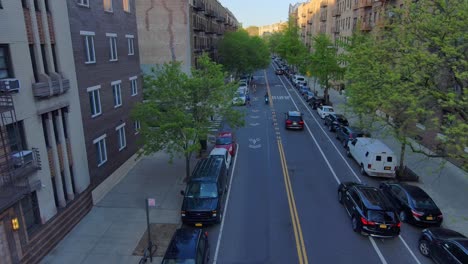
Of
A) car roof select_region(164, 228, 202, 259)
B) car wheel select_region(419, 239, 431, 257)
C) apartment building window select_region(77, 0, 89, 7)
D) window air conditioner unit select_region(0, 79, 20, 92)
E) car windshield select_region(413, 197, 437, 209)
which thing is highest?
apartment building window select_region(77, 0, 89, 7)

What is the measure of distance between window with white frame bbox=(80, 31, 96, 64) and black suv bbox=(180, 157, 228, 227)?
8101mm

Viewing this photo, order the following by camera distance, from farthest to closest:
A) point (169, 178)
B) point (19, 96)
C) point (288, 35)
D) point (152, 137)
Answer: point (288, 35)
point (169, 178)
point (152, 137)
point (19, 96)

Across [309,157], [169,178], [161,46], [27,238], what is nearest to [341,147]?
[309,157]

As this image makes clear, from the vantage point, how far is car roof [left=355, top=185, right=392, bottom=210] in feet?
45.2

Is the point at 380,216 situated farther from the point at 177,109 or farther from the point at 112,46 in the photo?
the point at 112,46

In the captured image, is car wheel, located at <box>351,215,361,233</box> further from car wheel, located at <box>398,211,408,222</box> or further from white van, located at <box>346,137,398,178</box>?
white van, located at <box>346,137,398,178</box>

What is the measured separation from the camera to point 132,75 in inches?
876

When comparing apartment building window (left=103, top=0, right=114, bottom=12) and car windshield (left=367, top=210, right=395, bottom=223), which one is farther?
apartment building window (left=103, top=0, right=114, bottom=12)

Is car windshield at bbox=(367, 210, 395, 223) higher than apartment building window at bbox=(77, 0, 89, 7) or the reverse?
the reverse

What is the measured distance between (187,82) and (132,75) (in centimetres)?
627

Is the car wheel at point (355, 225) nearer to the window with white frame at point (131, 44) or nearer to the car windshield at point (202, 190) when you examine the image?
the car windshield at point (202, 190)

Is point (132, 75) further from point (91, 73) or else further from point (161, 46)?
point (161, 46)

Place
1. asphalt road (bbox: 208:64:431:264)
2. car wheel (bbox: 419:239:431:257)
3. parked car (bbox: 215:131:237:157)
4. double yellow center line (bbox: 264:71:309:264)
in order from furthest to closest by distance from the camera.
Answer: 1. parked car (bbox: 215:131:237:157)
2. asphalt road (bbox: 208:64:431:264)
3. double yellow center line (bbox: 264:71:309:264)
4. car wheel (bbox: 419:239:431:257)

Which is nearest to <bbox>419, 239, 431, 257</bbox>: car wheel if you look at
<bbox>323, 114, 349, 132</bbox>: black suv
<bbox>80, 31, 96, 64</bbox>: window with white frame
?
<bbox>323, 114, 349, 132</bbox>: black suv
